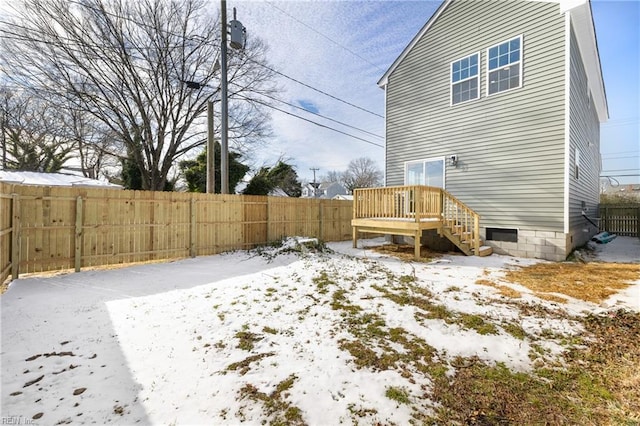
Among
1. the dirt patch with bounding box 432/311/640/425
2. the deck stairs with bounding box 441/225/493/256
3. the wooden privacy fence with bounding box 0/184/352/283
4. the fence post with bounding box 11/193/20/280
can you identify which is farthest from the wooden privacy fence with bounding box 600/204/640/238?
the fence post with bounding box 11/193/20/280

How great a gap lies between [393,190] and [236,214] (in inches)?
190

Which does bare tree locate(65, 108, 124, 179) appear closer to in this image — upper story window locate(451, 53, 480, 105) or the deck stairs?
upper story window locate(451, 53, 480, 105)

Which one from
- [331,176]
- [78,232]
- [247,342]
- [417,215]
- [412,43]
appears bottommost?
[247,342]

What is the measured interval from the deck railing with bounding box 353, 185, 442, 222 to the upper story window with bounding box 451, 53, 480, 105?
10.8 feet

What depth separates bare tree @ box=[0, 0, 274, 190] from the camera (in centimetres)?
1012

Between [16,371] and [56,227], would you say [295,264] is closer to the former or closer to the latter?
[16,371]

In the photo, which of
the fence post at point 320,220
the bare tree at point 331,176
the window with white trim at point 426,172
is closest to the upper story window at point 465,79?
the window with white trim at point 426,172

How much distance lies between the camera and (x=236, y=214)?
8.38m

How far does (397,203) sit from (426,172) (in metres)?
2.12

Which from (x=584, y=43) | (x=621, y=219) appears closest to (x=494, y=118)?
(x=584, y=43)

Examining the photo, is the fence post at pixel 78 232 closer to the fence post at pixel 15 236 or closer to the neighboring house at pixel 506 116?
the fence post at pixel 15 236

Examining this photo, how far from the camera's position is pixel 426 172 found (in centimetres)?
927

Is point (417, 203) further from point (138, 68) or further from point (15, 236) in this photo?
point (138, 68)

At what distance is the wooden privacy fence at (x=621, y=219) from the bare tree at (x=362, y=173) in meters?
29.5
